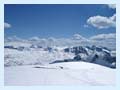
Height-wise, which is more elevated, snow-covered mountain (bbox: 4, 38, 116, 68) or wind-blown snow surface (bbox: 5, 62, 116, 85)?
snow-covered mountain (bbox: 4, 38, 116, 68)

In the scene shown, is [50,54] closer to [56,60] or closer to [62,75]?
[56,60]

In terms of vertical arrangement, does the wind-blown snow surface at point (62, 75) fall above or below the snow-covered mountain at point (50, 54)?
below

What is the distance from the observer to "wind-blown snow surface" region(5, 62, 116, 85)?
2.65 metres

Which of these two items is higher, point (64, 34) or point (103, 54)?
point (64, 34)

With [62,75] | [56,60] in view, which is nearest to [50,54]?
[56,60]

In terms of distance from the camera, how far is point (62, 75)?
2.68 meters

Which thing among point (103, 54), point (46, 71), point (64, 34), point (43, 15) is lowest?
point (46, 71)

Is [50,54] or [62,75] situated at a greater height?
[50,54]

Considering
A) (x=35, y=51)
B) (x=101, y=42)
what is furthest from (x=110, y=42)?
(x=35, y=51)

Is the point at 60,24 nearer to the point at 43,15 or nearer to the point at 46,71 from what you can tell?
the point at 43,15

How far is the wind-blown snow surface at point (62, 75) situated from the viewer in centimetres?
265
